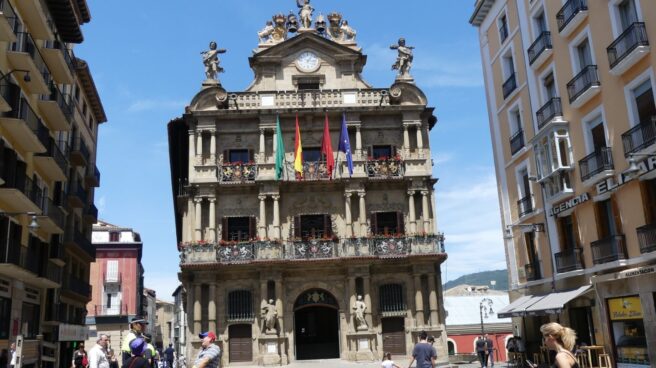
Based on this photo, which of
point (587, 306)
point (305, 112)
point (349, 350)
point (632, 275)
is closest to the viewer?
point (632, 275)

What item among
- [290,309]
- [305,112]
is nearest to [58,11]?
[305,112]

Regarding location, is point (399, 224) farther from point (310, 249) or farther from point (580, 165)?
point (580, 165)

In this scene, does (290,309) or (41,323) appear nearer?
(41,323)

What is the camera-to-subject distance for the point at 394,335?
104ft

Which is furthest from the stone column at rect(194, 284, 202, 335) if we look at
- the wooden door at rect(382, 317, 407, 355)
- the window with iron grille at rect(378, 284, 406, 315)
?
the wooden door at rect(382, 317, 407, 355)

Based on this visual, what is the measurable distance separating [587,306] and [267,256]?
15855mm

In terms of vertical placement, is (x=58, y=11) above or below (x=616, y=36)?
above

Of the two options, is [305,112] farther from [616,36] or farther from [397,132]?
[616,36]

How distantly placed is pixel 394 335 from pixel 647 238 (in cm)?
1619

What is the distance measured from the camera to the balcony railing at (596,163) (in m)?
19.7

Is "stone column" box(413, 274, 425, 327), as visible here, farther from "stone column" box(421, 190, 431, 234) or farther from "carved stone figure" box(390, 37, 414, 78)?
"carved stone figure" box(390, 37, 414, 78)

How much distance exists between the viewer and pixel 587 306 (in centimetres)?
2150

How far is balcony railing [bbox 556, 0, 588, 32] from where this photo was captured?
21094 millimetres

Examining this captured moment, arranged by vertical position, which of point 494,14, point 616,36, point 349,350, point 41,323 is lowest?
point 349,350
